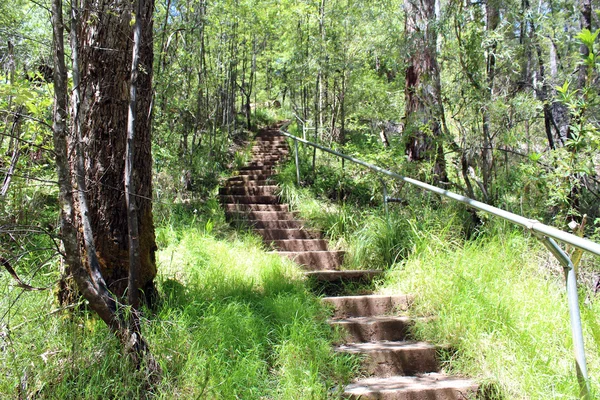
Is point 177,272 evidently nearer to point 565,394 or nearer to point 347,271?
point 347,271

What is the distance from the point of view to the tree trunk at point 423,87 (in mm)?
3939

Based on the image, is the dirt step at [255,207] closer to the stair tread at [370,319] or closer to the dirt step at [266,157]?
the stair tread at [370,319]

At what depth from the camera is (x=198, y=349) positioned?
7.25 feet

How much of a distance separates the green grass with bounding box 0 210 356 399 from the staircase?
0.62ft

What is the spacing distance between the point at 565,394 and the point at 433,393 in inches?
26.1

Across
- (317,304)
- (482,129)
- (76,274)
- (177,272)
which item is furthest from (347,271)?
(76,274)

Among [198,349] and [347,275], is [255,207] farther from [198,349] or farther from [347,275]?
[198,349]

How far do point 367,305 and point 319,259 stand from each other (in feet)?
3.35

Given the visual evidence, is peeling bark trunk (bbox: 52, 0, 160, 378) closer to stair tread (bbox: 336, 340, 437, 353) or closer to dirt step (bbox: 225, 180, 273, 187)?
stair tread (bbox: 336, 340, 437, 353)

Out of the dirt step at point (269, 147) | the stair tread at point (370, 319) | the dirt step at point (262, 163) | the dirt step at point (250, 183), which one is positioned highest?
the dirt step at point (269, 147)

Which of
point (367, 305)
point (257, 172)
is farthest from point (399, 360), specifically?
point (257, 172)

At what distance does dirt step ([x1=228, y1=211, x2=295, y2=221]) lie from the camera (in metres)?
5.21

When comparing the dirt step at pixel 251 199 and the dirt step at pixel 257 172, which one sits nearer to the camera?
the dirt step at pixel 251 199

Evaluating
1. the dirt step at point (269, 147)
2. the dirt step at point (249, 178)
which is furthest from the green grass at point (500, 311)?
the dirt step at point (269, 147)
